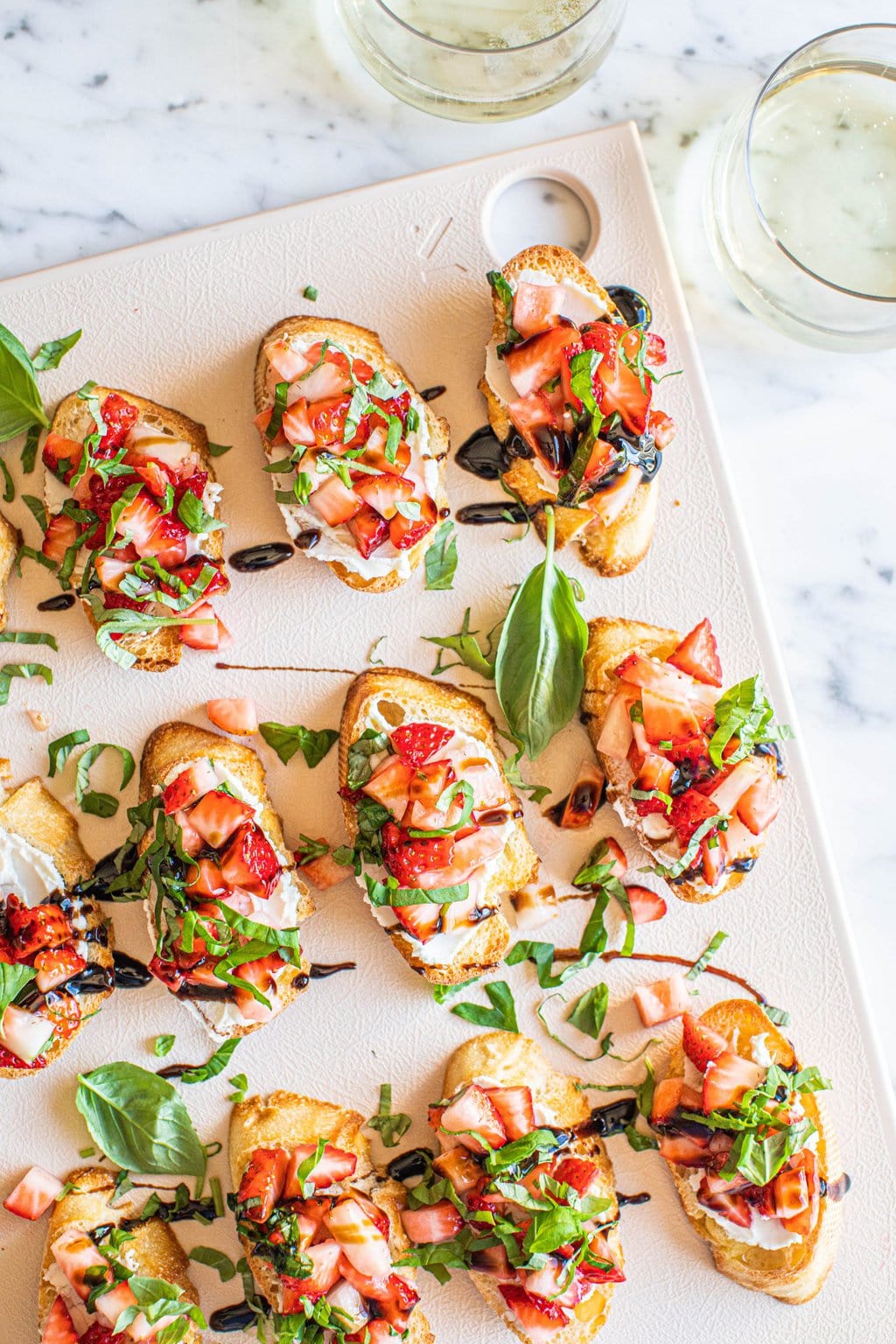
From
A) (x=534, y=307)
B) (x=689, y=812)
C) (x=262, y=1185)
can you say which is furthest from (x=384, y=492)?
(x=262, y=1185)

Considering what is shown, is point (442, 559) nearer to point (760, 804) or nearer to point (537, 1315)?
point (760, 804)

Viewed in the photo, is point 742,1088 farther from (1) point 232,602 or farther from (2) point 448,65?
(2) point 448,65

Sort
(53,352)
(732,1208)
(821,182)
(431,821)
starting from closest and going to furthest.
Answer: (431,821), (732,1208), (53,352), (821,182)

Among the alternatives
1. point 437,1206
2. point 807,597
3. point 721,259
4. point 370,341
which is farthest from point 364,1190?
point 721,259

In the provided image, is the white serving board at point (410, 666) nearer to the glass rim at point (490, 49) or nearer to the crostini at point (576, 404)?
the crostini at point (576, 404)

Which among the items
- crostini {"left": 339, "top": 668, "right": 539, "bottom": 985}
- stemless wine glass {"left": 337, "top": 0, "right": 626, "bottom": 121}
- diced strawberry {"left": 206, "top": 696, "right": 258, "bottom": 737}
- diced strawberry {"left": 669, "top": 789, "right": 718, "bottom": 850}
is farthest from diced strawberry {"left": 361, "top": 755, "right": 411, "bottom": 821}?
stemless wine glass {"left": 337, "top": 0, "right": 626, "bottom": 121}

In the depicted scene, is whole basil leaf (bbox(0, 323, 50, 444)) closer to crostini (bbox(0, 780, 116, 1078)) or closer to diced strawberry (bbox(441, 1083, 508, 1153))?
crostini (bbox(0, 780, 116, 1078))
